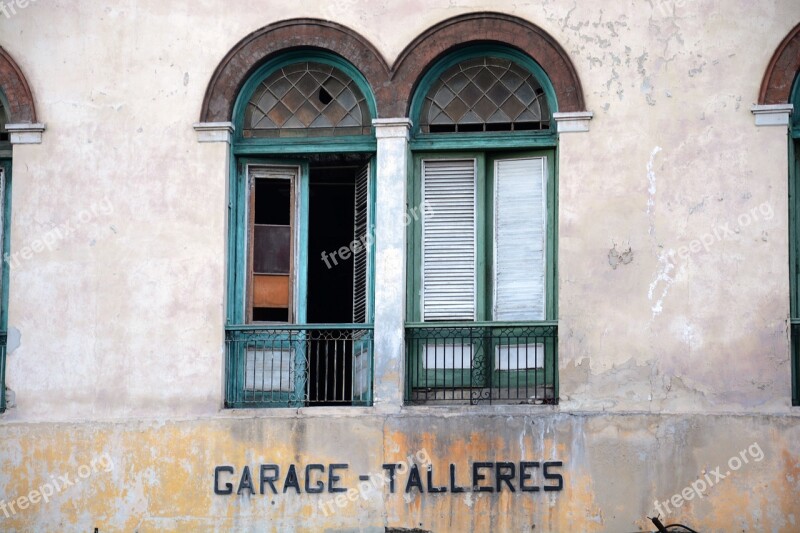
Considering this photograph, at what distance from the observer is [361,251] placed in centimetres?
1658

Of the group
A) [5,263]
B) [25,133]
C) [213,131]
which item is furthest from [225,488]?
[25,133]

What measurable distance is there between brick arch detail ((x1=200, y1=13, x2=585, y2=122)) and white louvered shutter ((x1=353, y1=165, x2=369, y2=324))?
873 mm

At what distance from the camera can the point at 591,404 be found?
606 inches

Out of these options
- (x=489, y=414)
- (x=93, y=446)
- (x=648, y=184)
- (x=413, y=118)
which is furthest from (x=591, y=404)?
(x=93, y=446)

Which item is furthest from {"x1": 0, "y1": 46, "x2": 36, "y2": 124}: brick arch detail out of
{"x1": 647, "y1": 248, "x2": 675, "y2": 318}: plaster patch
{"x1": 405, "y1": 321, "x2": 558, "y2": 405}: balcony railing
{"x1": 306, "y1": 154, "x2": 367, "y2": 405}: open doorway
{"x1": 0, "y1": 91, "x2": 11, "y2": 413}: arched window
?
{"x1": 647, "y1": 248, "x2": 675, "y2": 318}: plaster patch

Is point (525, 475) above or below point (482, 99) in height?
below

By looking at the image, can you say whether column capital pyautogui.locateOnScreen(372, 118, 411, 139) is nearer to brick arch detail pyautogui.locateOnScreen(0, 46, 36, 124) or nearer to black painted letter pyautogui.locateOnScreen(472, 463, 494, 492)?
black painted letter pyautogui.locateOnScreen(472, 463, 494, 492)

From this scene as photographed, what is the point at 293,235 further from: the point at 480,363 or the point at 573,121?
the point at 573,121

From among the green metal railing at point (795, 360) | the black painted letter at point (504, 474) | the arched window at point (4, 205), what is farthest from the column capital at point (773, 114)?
the arched window at point (4, 205)

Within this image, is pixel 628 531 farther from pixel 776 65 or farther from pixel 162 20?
pixel 162 20

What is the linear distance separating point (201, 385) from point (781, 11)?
670 centimetres

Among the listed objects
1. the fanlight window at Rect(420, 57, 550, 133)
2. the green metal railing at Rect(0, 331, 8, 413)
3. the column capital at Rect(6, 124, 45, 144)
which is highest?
the fanlight window at Rect(420, 57, 550, 133)

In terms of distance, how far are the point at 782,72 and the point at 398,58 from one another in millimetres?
3746

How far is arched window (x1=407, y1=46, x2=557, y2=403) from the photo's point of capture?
15.9 m
